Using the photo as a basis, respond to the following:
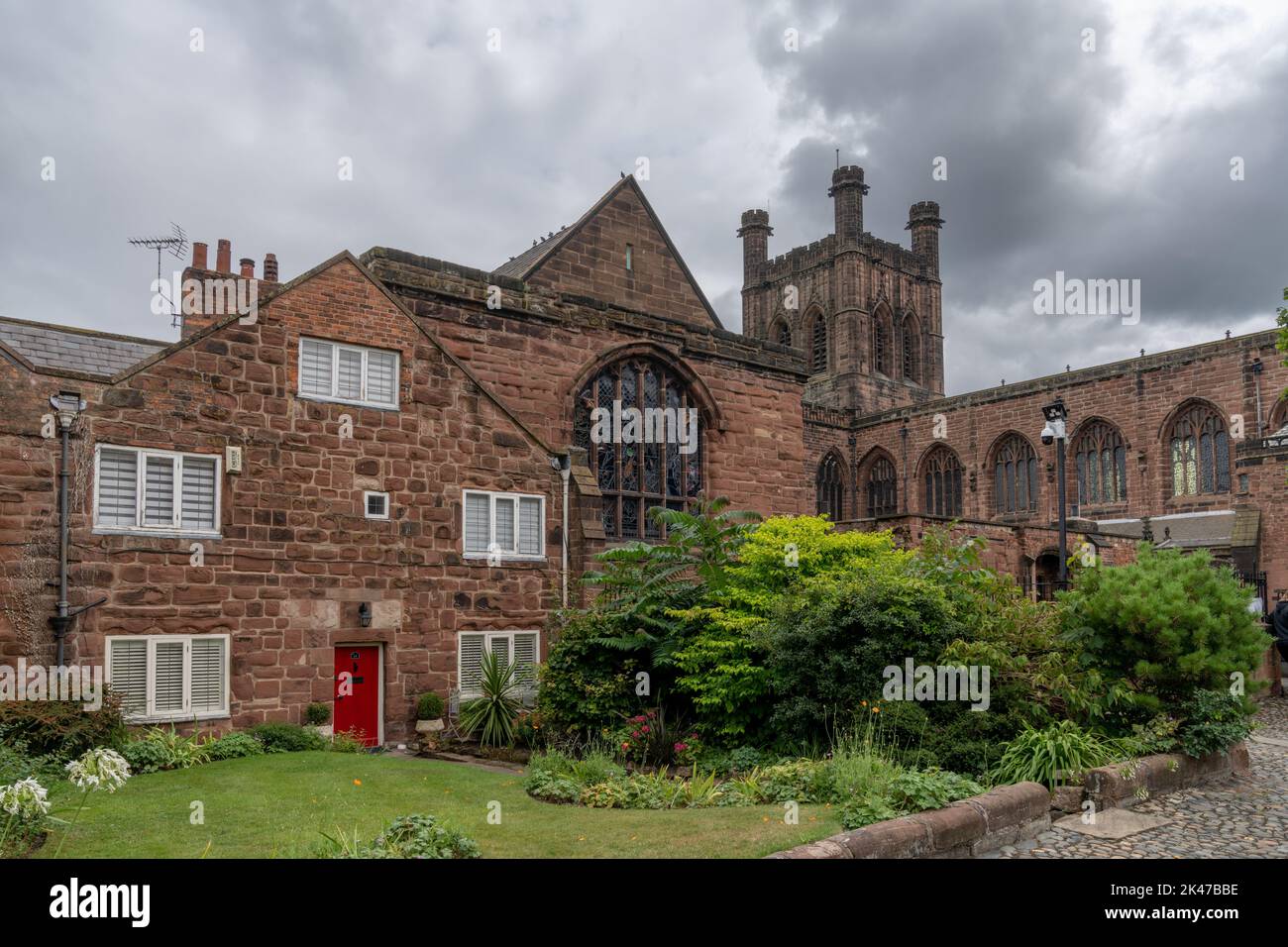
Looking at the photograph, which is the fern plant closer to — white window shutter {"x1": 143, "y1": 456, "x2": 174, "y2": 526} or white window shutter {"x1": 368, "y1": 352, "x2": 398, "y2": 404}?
white window shutter {"x1": 368, "y1": 352, "x2": 398, "y2": 404}

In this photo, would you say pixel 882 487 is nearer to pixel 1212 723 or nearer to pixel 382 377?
pixel 382 377

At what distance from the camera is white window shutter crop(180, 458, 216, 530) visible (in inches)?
556

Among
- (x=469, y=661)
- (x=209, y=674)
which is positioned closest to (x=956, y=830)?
(x=469, y=661)

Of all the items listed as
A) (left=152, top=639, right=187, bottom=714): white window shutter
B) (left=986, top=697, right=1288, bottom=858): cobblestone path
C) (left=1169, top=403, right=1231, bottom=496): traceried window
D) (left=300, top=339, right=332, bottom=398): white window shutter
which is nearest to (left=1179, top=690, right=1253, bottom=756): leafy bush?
(left=986, top=697, right=1288, bottom=858): cobblestone path

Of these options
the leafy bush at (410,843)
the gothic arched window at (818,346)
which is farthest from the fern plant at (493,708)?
the gothic arched window at (818,346)

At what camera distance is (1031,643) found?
1255 centimetres

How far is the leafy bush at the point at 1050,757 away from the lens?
10297 millimetres

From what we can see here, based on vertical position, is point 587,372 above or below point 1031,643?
above

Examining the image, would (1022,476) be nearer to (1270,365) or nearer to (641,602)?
(1270,365)

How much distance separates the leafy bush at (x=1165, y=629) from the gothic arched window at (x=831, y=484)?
3899 cm

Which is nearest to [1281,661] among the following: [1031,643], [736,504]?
[736,504]

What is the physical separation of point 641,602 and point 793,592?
8.01ft

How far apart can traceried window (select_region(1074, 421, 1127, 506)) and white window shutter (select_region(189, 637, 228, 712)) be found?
123 feet
